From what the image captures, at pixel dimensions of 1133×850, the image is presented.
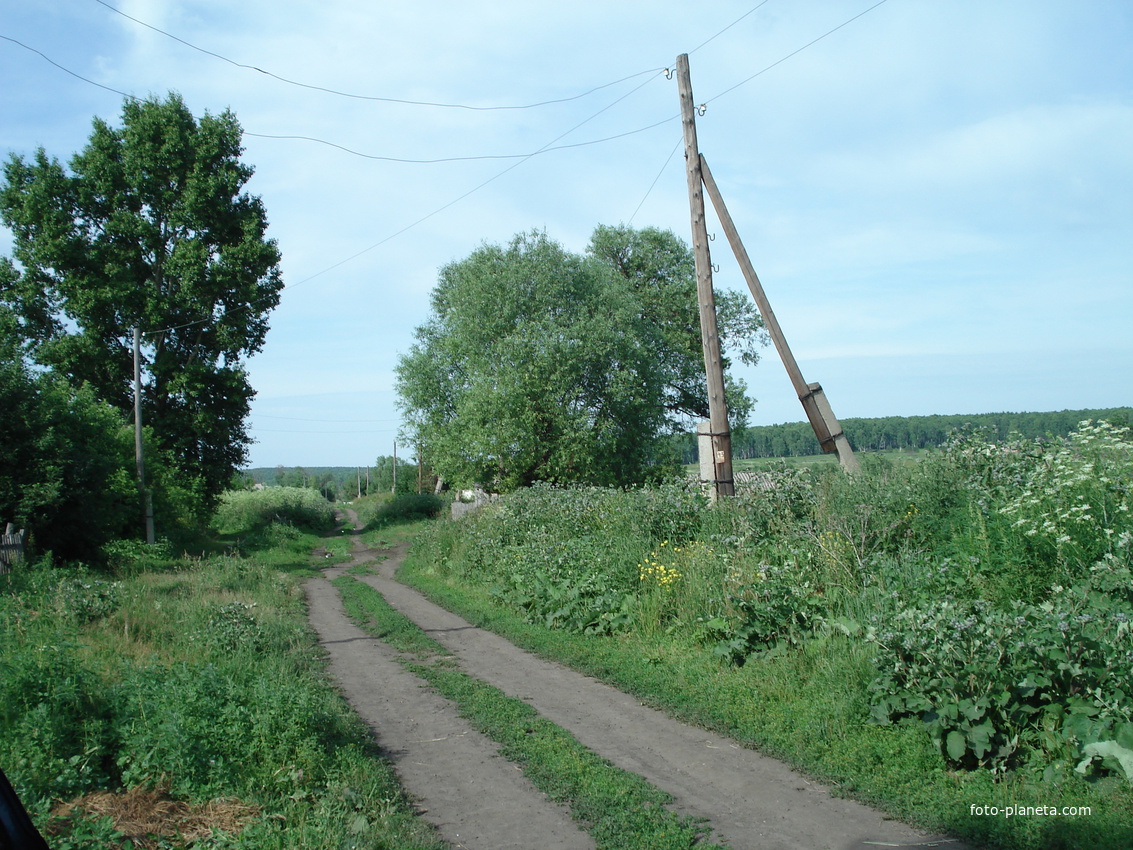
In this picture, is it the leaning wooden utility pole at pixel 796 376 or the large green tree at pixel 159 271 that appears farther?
the large green tree at pixel 159 271

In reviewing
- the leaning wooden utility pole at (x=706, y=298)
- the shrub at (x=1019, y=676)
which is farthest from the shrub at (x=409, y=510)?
the shrub at (x=1019, y=676)

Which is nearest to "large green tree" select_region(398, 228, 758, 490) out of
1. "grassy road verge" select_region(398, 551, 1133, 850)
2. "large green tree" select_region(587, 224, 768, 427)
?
"large green tree" select_region(587, 224, 768, 427)

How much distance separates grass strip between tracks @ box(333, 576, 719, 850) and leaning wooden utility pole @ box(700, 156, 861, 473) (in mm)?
7080

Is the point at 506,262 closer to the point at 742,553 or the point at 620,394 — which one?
the point at 620,394

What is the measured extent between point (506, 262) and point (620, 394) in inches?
273

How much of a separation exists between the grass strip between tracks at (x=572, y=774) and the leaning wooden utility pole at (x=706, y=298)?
549 centimetres

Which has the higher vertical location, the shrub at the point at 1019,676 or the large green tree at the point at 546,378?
the large green tree at the point at 546,378

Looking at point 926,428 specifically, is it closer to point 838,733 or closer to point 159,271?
point 838,733

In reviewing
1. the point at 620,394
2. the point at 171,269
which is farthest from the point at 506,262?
the point at 171,269

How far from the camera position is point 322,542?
1335 inches

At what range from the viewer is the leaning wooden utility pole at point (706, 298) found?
40.6 ft

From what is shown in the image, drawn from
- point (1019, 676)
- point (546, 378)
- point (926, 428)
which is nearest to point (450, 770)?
point (1019, 676)

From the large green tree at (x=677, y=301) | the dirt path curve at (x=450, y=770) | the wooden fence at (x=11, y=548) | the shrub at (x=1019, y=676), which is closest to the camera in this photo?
the dirt path curve at (x=450, y=770)

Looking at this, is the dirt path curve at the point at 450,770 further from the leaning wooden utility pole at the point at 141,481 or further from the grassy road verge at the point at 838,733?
the leaning wooden utility pole at the point at 141,481
